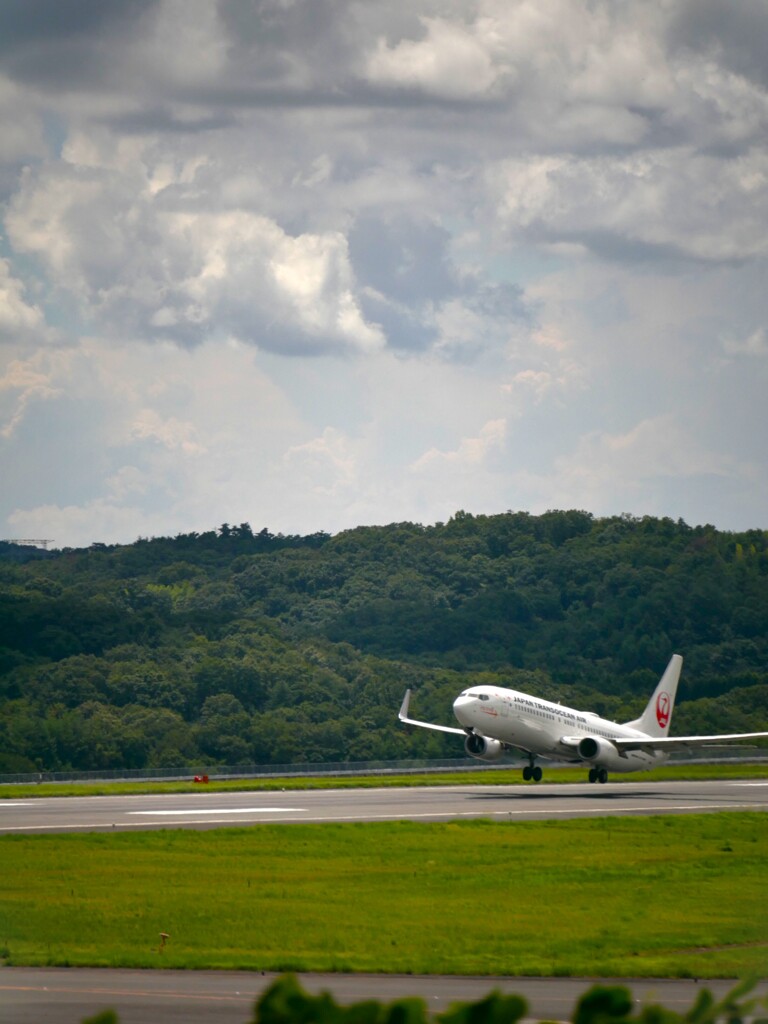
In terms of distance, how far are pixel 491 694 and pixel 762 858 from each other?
3418cm

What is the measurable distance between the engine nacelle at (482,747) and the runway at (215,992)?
186 ft

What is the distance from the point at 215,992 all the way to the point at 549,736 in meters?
60.0

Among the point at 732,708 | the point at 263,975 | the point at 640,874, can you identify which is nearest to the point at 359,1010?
the point at 263,975

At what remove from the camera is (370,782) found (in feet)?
323

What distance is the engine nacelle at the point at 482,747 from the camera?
82562 mm

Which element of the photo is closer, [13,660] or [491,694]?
[491,694]

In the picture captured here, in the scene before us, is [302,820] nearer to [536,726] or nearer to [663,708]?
[536,726]

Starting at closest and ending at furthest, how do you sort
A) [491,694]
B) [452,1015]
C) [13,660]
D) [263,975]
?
[452,1015]
[263,975]
[491,694]
[13,660]

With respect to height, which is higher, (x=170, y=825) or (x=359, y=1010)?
(x=359, y=1010)

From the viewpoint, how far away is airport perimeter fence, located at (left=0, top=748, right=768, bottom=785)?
375 feet

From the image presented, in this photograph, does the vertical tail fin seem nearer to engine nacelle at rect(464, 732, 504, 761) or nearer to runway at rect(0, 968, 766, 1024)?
engine nacelle at rect(464, 732, 504, 761)

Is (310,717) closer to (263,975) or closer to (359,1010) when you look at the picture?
(263,975)

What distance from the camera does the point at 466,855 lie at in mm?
46312

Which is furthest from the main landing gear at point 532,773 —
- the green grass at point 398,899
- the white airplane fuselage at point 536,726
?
the green grass at point 398,899
